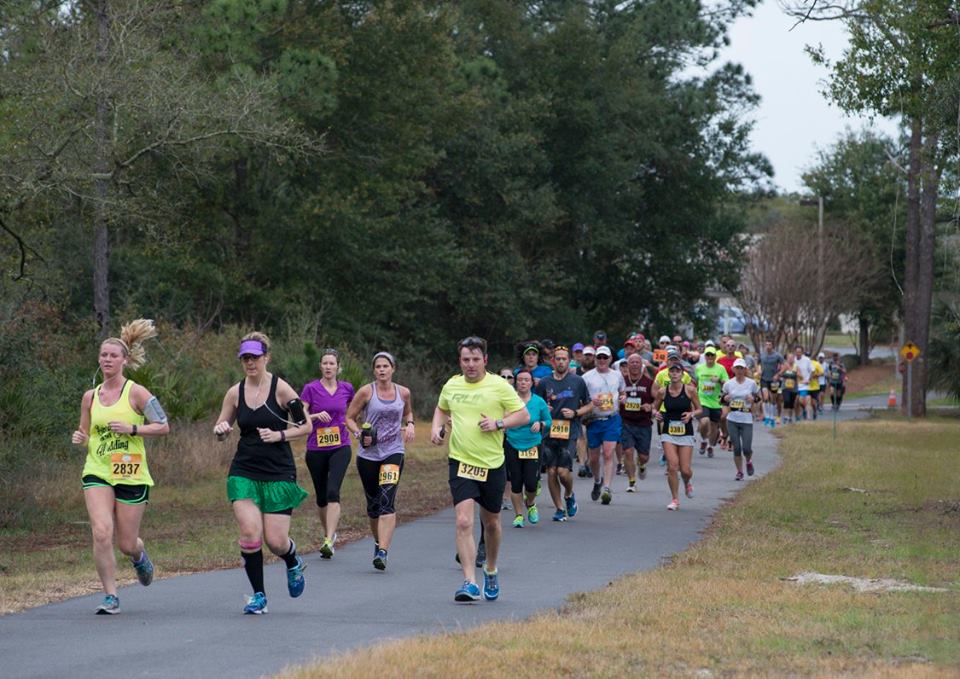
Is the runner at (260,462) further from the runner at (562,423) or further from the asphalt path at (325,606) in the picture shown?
the runner at (562,423)

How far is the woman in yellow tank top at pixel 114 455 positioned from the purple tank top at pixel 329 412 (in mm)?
3408

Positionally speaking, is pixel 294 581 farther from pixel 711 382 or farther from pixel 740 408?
pixel 711 382

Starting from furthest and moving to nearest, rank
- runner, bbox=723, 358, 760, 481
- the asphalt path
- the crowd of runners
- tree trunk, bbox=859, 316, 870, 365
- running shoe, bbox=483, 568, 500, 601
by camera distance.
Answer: tree trunk, bbox=859, 316, 870, 365 → runner, bbox=723, 358, 760, 481 → running shoe, bbox=483, 568, 500, 601 → the crowd of runners → the asphalt path

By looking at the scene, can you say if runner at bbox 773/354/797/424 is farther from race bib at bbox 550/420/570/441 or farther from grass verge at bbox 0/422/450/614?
race bib at bbox 550/420/570/441

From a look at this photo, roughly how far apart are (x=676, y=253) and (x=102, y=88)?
36363mm

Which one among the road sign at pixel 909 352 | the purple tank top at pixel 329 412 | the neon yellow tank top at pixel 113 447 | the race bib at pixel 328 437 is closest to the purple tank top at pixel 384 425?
the purple tank top at pixel 329 412

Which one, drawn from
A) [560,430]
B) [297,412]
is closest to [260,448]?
[297,412]

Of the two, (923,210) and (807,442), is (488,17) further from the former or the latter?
(807,442)

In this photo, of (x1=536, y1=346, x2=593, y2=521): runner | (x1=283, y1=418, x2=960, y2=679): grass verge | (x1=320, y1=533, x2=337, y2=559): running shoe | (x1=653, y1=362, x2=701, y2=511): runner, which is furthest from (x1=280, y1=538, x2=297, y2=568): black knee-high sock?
(x1=653, y1=362, x2=701, y2=511): runner

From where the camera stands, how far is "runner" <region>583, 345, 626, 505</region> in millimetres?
18812

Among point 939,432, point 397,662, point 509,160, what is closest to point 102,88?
point 397,662

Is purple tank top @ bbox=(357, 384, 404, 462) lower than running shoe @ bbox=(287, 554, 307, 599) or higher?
higher

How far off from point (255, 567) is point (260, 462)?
2.40 ft

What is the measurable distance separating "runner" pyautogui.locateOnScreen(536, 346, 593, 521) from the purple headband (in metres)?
7.19
